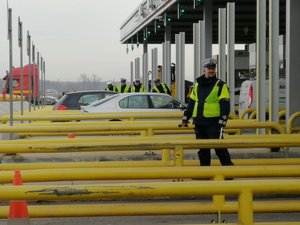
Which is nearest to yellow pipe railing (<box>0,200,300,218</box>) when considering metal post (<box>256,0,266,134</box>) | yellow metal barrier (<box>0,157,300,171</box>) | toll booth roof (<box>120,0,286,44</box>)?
yellow metal barrier (<box>0,157,300,171</box>)

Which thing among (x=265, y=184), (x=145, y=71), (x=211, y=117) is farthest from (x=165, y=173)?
(x=145, y=71)

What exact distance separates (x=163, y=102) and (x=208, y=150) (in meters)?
9.50

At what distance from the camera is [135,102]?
18766 millimetres

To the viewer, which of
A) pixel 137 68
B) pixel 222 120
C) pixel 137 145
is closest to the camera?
pixel 137 145

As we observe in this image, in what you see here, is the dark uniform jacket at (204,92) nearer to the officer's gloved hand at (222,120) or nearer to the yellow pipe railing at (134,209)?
the officer's gloved hand at (222,120)

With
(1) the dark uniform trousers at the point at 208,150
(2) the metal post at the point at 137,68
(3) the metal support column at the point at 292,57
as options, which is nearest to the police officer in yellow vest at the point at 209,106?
(1) the dark uniform trousers at the point at 208,150

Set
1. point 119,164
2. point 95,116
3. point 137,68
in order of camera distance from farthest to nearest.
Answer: point 137,68 → point 95,116 → point 119,164

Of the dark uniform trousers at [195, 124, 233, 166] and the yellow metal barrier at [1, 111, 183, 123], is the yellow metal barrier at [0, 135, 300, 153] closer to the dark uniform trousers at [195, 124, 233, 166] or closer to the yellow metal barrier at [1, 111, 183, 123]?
the dark uniform trousers at [195, 124, 233, 166]

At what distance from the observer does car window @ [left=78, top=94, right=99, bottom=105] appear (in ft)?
68.7

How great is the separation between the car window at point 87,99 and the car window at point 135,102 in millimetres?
2404

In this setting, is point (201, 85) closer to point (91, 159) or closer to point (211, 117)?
point (211, 117)

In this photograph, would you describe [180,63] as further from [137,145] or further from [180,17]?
[137,145]

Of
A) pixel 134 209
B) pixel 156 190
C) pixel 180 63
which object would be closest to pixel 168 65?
pixel 180 63

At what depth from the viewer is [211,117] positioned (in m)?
9.51
